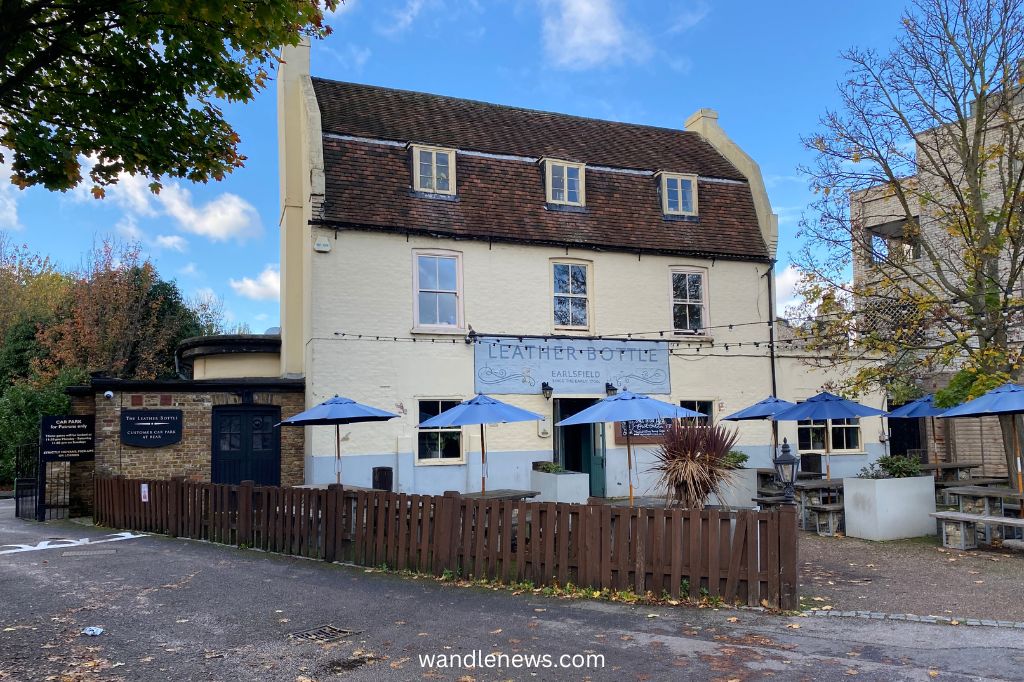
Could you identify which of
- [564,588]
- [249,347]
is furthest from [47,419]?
[564,588]

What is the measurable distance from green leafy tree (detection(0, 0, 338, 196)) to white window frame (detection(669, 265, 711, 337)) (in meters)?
12.3

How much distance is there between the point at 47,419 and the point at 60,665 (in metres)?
10.7

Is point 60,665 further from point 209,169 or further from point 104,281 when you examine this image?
point 104,281

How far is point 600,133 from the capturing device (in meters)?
21.5

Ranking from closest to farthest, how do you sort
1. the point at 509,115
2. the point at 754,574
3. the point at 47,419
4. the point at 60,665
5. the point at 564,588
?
the point at 60,665 → the point at 754,574 → the point at 564,588 → the point at 47,419 → the point at 509,115

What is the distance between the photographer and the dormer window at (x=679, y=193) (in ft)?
65.8

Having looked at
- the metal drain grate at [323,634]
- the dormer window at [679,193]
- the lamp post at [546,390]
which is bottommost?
the metal drain grate at [323,634]

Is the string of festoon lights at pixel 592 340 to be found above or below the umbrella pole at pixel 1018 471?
above

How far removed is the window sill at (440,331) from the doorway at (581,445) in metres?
2.76

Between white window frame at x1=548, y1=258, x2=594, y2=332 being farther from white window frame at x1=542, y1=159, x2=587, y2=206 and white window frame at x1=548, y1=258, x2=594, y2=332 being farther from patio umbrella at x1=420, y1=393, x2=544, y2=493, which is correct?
patio umbrella at x1=420, y1=393, x2=544, y2=493

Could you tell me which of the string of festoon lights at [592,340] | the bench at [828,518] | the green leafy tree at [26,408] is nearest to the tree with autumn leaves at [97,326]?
the green leafy tree at [26,408]

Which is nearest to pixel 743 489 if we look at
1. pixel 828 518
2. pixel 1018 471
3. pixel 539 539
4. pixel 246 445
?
pixel 828 518

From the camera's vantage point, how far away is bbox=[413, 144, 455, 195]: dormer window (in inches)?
699

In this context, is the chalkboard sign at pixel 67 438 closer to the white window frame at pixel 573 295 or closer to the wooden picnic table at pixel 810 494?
the white window frame at pixel 573 295
